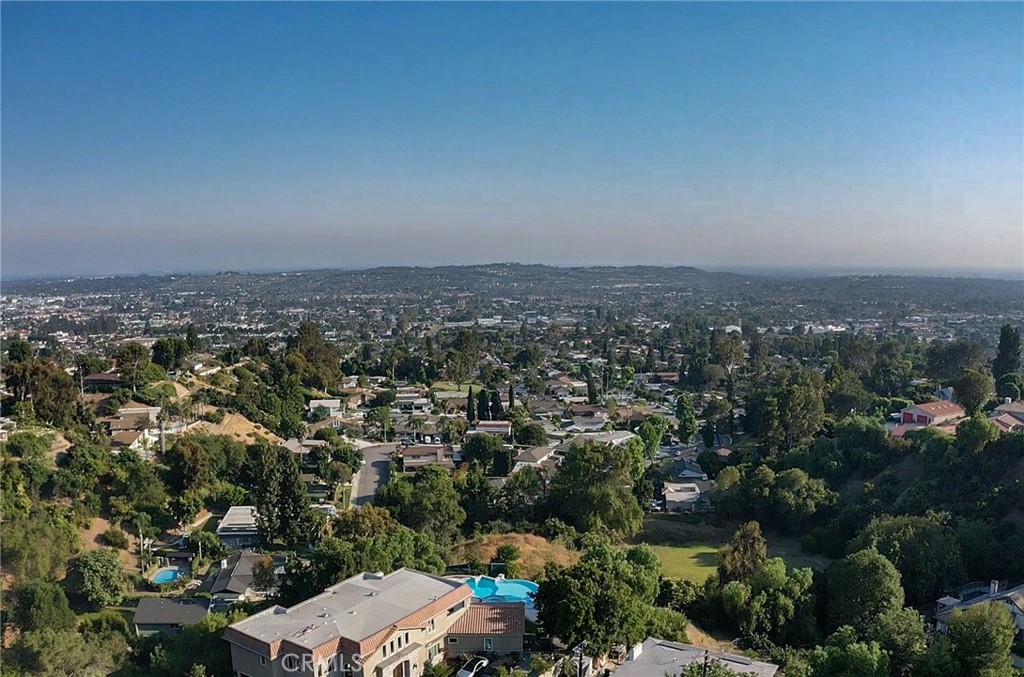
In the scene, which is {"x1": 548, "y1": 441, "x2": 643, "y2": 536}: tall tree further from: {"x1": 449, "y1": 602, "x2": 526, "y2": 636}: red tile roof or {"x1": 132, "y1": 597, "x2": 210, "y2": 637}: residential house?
{"x1": 132, "y1": 597, "x2": 210, "y2": 637}: residential house

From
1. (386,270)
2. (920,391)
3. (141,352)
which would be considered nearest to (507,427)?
(141,352)

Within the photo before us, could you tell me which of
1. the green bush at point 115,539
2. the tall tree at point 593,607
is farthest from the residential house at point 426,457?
the tall tree at point 593,607

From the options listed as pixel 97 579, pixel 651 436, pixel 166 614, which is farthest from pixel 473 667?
pixel 651 436

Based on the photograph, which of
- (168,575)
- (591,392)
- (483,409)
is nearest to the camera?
(168,575)

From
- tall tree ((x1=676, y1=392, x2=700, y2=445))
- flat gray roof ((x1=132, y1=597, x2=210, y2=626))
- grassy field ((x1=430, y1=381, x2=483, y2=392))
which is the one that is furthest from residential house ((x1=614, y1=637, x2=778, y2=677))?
grassy field ((x1=430, y1=381, x2=483, y2=392))

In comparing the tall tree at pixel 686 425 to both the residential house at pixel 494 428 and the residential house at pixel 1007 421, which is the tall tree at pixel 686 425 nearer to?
the residential house at pixel 494 428

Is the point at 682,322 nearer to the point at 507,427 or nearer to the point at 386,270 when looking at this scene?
the point at 507,427

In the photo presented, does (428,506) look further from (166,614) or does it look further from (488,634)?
(488,634)
